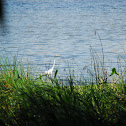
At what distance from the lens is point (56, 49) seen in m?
9.42

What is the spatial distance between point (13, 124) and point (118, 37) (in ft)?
30.6

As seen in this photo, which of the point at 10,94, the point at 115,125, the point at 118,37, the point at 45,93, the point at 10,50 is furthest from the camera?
the point at 118,37

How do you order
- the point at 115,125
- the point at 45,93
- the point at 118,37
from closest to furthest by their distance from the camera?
1. the point at 115,125
2. the point at 45,93
3. the point at 118,37

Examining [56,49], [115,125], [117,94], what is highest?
[56,49]

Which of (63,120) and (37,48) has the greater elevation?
(37,48)

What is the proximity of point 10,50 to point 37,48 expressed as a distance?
0.88 metres

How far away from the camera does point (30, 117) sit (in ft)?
10.3

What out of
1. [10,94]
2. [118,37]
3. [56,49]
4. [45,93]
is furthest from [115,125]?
[118,37]

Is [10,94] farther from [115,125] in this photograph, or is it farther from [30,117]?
[115,125]

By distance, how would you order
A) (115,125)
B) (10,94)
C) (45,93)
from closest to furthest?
(115,125), (45,93), (10,94)

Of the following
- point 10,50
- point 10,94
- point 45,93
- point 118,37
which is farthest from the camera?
point 118,37

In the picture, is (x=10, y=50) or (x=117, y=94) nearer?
(x=117, y=94)

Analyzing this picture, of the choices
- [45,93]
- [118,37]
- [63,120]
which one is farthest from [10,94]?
[118,37]

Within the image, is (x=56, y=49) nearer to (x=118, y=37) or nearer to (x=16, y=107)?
(x=118, y=37)
